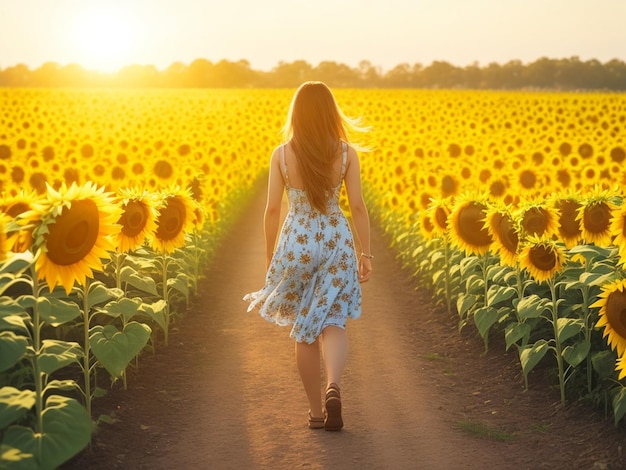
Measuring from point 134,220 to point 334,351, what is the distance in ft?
7.13

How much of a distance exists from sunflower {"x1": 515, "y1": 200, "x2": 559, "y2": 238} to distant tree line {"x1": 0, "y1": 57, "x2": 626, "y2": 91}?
82238 millimetres

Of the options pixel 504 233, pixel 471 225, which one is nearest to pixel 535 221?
pixel 504 233

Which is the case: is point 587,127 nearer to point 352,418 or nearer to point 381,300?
point 381,300

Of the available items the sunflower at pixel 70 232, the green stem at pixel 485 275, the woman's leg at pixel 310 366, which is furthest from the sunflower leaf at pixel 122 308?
the green stem at pixel 485 275

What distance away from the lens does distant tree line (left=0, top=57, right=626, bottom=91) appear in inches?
3492

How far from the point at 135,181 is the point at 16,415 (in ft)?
32.0

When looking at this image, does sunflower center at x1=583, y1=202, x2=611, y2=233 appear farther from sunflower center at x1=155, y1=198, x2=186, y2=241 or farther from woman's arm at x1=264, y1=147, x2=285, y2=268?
sunflower center at x1=155, y1=198, x2=186, y2=241

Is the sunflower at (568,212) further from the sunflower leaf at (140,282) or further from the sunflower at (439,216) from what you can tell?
the sunflower leaf at (140,282)

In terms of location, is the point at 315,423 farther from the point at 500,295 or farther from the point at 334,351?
the point at 500,295

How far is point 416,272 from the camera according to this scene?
11891 mm

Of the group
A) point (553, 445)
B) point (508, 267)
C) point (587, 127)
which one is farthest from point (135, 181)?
point (587, 127)

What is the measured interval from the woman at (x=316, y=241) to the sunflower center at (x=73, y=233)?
1374 millimetres

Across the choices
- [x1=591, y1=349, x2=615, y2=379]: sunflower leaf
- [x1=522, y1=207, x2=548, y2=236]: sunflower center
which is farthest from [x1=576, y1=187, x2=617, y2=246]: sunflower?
[x1=591, y1=349, x2=615, y2=379]: sunflower leaf

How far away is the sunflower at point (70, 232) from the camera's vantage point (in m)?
4.95
